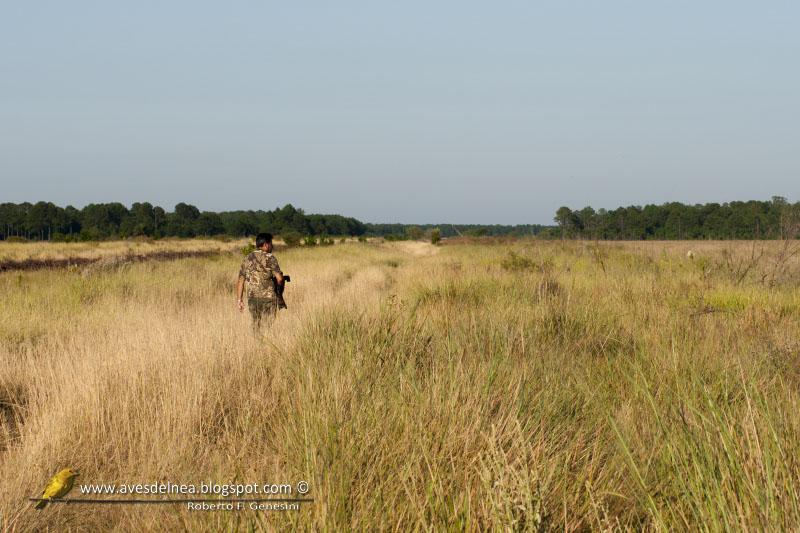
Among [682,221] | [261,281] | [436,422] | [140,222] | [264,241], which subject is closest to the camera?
[436,422]

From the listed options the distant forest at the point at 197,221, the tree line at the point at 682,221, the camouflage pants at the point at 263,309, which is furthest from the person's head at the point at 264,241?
the distant forest at the point at 197,221

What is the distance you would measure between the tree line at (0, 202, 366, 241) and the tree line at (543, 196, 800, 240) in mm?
56998

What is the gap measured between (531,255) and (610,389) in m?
14.8

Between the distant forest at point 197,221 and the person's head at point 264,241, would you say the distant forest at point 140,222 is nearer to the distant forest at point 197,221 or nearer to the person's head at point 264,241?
the distant forest at point 197,221

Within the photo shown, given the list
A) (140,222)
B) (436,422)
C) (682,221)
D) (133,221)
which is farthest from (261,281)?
(133,221)

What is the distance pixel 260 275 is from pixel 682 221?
99152 mm

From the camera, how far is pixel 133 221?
125938 millimetres

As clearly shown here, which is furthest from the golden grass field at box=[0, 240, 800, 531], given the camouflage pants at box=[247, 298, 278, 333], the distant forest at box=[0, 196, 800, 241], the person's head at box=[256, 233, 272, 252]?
the distant forest at box=[0, 196, 800, 241]

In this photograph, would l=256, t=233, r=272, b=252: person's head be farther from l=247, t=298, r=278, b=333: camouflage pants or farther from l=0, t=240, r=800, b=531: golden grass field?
l=0, t=240, r=800, b=531: golden grass field

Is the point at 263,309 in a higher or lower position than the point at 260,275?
lower

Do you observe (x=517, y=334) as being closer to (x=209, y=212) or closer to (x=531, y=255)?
(x=531, y=255)

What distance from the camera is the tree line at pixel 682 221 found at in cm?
1031

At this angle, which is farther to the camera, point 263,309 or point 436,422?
point 263,309

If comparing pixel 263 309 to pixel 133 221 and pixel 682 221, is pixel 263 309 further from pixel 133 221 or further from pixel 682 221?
pixel 133 221
